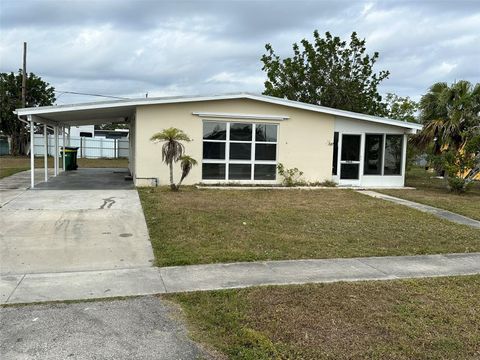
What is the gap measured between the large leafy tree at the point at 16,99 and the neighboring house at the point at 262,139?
78.6 ft

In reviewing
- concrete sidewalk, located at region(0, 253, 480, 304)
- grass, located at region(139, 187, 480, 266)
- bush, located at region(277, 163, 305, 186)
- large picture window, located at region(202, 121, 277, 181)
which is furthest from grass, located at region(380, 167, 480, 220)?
concrete sidewalk, located at region(0, 253, 480, 304)

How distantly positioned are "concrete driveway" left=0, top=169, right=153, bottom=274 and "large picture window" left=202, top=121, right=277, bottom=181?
3684 mm

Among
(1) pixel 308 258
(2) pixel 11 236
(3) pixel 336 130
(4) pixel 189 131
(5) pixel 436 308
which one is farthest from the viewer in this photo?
(3) pixel 336 130

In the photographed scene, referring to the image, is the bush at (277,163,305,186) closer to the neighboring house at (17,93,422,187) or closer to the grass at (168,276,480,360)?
the neighboring house at (17,93,422,187)

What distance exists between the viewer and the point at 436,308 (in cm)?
443

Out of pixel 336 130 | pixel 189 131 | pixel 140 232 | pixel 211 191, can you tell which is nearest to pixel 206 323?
pixel 140 232

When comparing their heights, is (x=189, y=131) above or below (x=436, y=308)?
above

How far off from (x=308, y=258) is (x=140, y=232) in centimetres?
313

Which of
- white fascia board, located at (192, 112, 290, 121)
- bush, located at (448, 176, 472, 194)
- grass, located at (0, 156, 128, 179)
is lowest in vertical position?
grass, located at (0, 156, 128, 179)

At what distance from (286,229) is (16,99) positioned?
35907mm

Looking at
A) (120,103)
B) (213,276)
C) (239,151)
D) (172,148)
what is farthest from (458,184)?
(213,276)

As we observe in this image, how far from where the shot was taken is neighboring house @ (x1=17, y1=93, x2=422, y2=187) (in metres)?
Result: 14.7

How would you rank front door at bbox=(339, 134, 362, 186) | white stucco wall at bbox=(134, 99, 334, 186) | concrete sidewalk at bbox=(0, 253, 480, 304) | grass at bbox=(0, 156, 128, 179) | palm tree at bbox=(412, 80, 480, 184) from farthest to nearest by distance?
grass at bbox=(0, 156, 128, 179), palm tree at bbox=(412, 80, 480, 184), front door at bbox=(339, 134, 362, 186), white stucco wall at bbox=(134, 99, 334, 186), concrete sidewalk at bbox=(0, 253, 480, 304)

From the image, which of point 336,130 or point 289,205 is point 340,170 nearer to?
point 336,130
